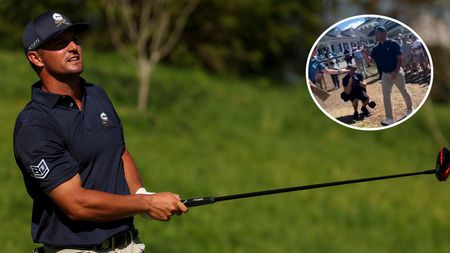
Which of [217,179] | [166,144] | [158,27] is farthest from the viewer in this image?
[158,27]

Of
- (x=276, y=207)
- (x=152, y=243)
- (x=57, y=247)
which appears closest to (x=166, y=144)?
(x=276, y=207)

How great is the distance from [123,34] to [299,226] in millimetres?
12135

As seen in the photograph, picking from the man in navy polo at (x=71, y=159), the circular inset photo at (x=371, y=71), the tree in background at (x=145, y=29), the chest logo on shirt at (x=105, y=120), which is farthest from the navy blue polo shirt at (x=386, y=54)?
the tree in background at (x=145, y=29)

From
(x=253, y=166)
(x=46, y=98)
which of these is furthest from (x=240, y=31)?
(x=46, y=98)

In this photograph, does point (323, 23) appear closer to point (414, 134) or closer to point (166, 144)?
point (414, 134)

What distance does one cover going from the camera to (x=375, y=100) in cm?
430

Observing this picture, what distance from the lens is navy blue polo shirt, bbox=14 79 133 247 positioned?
4055mm

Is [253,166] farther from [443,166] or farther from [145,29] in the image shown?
[443,166]

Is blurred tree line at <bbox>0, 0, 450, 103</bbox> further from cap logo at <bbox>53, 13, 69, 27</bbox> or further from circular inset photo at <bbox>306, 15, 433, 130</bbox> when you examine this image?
circular inset photo at <bbox>306, 15, 433, 130</bbox>

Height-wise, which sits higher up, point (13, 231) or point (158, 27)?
point (158, 27)

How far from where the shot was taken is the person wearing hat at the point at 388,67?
4.29m

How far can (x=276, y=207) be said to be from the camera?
13.3 metres

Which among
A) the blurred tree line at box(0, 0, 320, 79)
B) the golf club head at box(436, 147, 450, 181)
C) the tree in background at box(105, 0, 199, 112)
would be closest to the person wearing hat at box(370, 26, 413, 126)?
the golf club head at box(436, 147, 450, 181)

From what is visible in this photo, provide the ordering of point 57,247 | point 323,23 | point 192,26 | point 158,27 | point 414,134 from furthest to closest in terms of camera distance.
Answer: point 323,23 < point 192,26 < point 414,134 < point 158,27 < point 57,247
